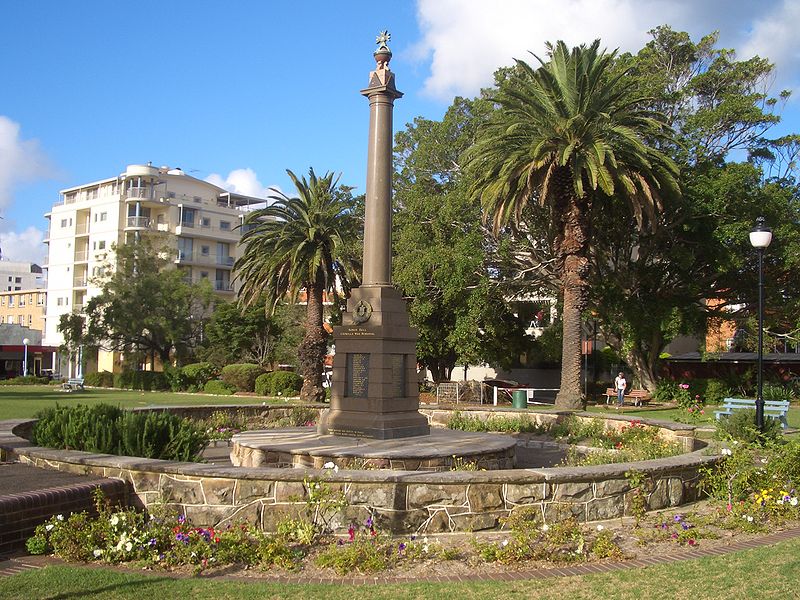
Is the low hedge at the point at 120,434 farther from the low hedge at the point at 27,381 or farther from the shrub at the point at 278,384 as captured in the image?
the low hedge at the point at 27,381

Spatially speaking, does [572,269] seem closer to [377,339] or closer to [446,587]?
[377,339]

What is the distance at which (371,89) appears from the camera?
1430 centimetres

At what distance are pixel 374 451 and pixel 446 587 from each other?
214 inches

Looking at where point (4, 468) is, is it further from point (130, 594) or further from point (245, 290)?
point (245, 290)

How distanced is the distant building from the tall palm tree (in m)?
91.1

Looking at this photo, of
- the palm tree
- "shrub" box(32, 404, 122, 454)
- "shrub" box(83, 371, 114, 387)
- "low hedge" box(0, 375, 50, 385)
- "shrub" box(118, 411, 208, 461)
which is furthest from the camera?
"shrub" box(83, 371, 114, 387)

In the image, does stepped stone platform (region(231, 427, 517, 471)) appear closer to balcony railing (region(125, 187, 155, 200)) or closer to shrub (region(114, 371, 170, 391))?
shrub (region(114, 371, 170, 391))

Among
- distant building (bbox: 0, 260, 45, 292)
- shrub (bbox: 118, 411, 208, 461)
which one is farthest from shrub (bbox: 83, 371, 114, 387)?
distant building (bbox: 0, 260, 45, 292)

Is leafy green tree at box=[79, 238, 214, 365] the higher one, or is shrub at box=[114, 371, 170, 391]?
leafy green tree at box=[79, 238, 214, 365]

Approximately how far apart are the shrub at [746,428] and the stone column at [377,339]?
17.1 ft

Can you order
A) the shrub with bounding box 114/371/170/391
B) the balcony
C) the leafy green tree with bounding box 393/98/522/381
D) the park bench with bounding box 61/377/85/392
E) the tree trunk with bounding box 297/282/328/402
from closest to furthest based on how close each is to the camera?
1. the leafy green tree with bounding box 393/98/522/381
2. the tree trunk with bounding box 297/282/328/402
3. the park bench with bounding box 61/377/85/392
4. the shrub with bounding box 114/371/170/391
5. the balcony

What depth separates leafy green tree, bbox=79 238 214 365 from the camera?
5288cm

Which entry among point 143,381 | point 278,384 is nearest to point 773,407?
point 278,384

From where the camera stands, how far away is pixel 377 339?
1360cm
